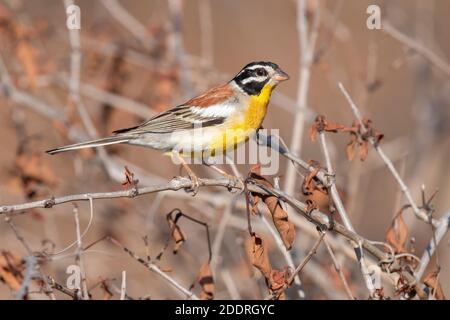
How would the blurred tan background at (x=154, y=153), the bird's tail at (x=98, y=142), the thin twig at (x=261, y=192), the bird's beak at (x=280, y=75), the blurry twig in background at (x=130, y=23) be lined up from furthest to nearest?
the blurry twig in background at (x=130, y=23) < the blurred tan background at (x=154, y=153) < the bird's beak at (x=280, y=75) < the bird's tail at (x=98, y=142) < the thin twig at (x=261, y=192)

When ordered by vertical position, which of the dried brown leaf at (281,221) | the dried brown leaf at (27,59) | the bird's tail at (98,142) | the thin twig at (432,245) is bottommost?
the thin twig at (432,245)

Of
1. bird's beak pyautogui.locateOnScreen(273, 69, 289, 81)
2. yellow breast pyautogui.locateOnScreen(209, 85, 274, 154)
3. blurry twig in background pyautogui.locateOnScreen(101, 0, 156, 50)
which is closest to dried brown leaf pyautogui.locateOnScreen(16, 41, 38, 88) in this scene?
blurry twig in background pyautogui.locateOnScreen(101, 0, 156, 50)

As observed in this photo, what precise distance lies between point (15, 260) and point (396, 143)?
18.2ft

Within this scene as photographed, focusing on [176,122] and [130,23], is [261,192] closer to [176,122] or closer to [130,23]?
[176,122]

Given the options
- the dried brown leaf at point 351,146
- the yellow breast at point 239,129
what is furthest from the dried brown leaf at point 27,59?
the dried brown leaf at point 351,146

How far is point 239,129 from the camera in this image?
5777 mm

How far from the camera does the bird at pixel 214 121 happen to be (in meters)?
5.77

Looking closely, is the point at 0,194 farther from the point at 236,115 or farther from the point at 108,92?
the point at 236,115

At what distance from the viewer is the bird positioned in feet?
18.9

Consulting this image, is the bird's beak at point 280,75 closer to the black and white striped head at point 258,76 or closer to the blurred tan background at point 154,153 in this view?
the black and white striped head at point 258,76

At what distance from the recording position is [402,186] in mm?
4719

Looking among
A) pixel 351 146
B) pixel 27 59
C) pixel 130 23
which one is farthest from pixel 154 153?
pixel 351 146

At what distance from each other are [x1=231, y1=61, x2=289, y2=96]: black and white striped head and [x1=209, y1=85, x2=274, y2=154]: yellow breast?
24 centimetres

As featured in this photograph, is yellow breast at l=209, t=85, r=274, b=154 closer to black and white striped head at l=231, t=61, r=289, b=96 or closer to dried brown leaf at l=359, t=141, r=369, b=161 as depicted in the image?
black and white striped head at l=231, t=61, r=289, b=96
